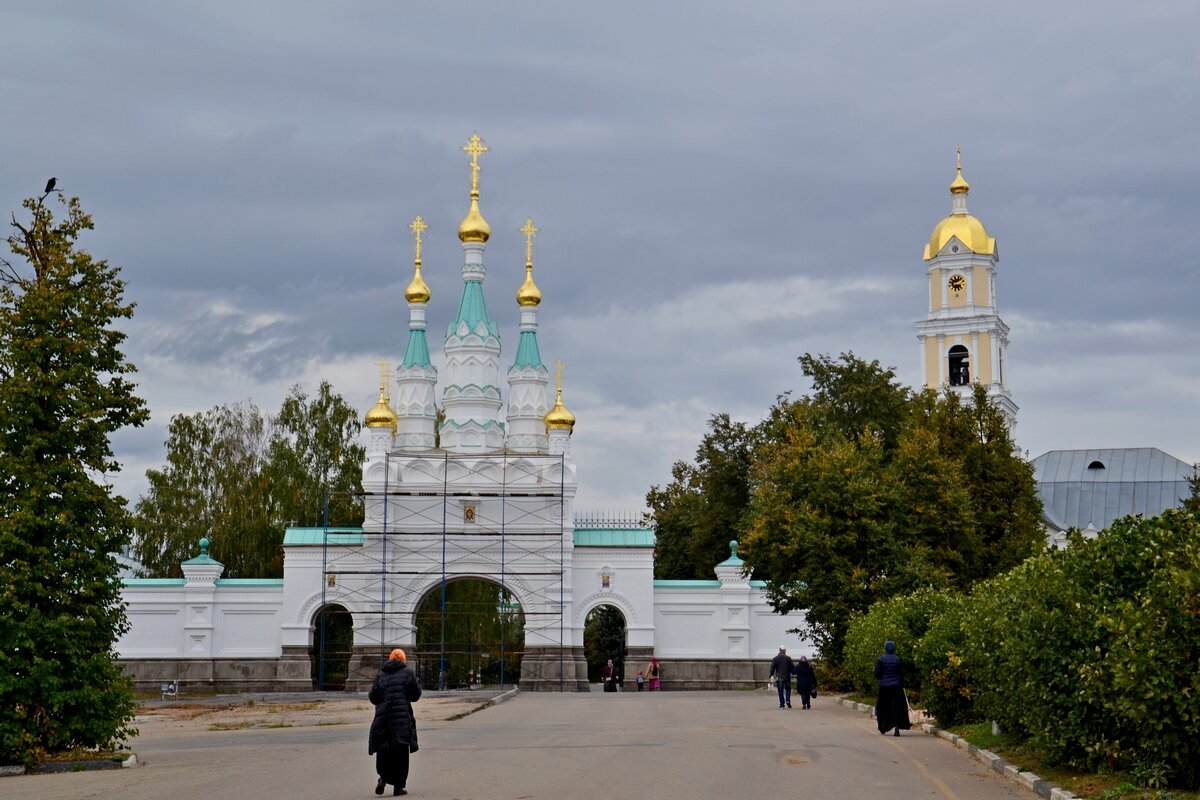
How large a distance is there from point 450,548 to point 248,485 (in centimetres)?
1199

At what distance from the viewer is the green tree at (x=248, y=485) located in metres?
49.0

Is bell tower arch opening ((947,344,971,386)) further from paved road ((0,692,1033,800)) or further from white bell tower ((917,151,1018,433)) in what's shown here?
paved road ((0,692,1033,800))

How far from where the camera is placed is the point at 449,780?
13.6 m

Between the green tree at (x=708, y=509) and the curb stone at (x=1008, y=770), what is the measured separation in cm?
3171

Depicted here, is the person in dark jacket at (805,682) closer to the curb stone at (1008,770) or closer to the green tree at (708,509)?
the curb stone at (1008,770)

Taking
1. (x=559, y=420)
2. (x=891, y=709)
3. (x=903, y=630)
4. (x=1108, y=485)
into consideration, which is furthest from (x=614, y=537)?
(x=1108, y=485)

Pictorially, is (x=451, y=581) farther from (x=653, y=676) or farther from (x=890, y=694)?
(x=890, y=694)

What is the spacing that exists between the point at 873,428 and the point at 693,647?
12.2 m

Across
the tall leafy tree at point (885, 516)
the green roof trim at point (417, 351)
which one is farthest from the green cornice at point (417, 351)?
the tall leafy tree at point (885, 516)

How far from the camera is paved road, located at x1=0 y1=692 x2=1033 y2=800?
41.4ft

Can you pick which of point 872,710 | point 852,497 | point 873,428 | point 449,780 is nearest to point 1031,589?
point 449,780

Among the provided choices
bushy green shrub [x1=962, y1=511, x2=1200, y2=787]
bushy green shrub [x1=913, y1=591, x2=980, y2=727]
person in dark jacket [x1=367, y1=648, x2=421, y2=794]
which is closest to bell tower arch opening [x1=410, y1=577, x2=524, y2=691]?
bushy green shrub [x1=913, y1=591, x2=980, y2=727]

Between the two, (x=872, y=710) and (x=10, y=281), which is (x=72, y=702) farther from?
(x=872, y=710)

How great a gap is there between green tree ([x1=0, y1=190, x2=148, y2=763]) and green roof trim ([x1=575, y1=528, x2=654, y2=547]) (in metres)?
25.2
